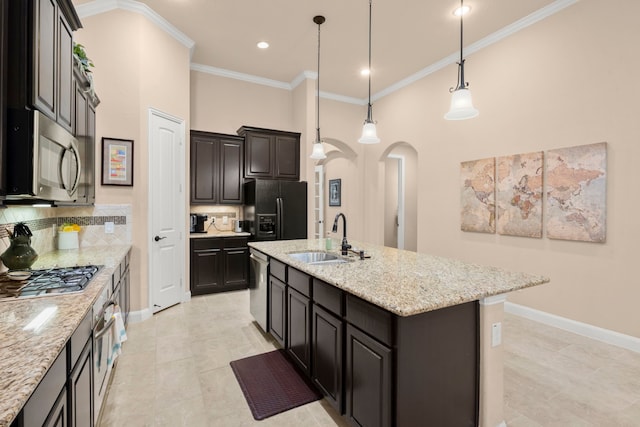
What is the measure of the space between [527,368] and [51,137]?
373cm

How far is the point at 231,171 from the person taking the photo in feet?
16.2

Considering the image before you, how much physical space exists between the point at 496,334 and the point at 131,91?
4184mm

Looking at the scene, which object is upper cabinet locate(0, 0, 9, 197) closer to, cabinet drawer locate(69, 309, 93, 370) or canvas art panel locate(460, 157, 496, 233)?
cabinet drawer locate(69, 309, 93, 370)

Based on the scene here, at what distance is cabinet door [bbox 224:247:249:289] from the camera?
15.4 ft

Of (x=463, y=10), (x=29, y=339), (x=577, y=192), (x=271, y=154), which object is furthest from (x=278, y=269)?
(x=463, y=10)

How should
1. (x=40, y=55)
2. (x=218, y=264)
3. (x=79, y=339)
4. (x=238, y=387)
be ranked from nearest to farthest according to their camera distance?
(x=79, y=339)
(x=40, y=55)
(x=238, y=387)
(x=218, y=264)

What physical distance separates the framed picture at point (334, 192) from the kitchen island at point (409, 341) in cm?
562

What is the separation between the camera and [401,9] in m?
3.56

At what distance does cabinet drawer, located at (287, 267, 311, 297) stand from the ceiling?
3.04 m

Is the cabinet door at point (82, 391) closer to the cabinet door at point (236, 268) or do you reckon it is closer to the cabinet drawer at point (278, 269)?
the cabinet drawer at point (278, 269)

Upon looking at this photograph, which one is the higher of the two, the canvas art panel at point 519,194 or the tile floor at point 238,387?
the canvas art panel at point 519,194

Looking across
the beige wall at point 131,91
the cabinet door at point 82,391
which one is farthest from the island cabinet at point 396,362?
the beige wall at point 131,91

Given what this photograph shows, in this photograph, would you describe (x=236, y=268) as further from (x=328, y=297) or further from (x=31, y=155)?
(x=31, y=155)

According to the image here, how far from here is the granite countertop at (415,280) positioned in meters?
1.48
